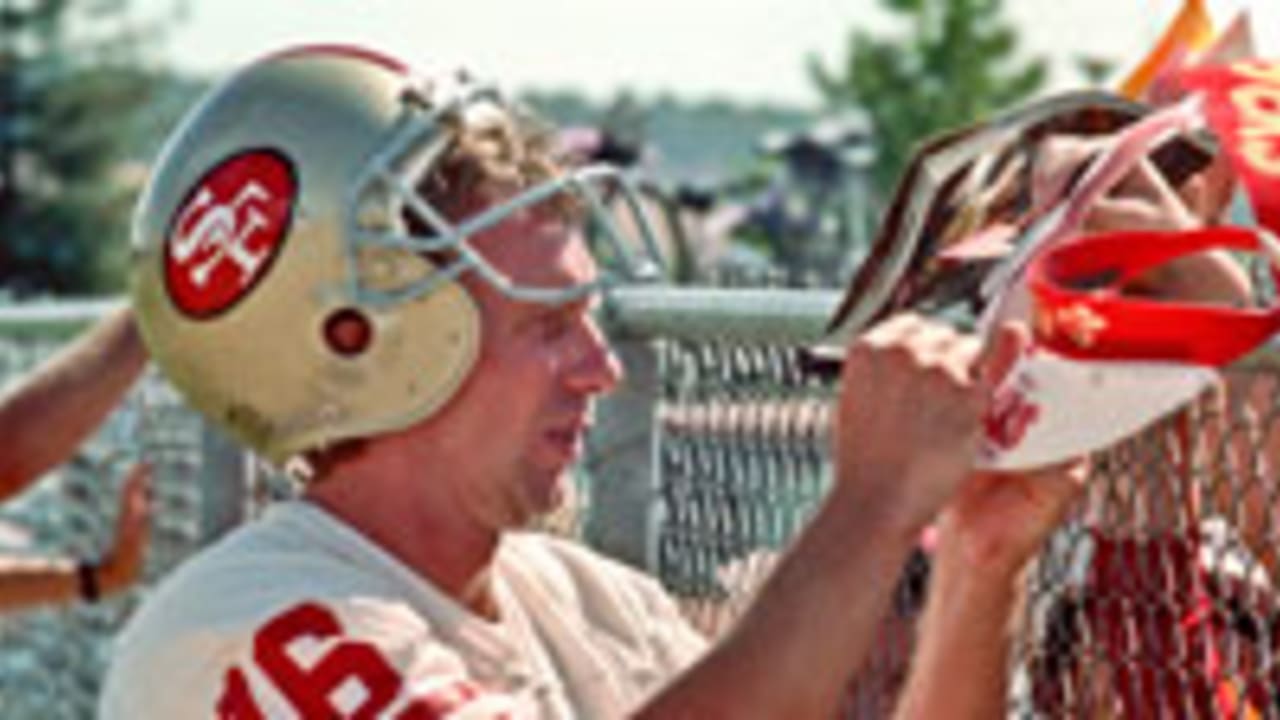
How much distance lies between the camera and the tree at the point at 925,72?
49.2 m

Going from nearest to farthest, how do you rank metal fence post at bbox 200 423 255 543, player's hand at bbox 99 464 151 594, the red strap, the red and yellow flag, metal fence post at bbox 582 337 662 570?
the red strap < the red and yellow flag < metal fence post at bbox 582 337 662 570 < metal fence post at bbox 200 423 255 543 < player's hand at bbox 99 464 151 594

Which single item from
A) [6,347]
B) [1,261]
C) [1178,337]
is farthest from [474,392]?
[1,261]

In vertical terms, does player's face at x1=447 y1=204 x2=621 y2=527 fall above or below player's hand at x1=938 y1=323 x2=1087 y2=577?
above

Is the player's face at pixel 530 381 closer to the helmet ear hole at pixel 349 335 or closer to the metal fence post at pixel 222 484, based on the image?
the helmet ear hole at pixel 349 335

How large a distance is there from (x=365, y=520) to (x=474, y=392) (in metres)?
0.18

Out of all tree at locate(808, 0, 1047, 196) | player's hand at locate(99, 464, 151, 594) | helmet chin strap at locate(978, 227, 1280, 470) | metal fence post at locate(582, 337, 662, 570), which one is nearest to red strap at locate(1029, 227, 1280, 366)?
helmet chin strap at locate(978, 227, 1280, 470)

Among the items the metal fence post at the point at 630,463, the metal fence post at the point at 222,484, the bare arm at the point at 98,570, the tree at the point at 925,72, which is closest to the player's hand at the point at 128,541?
the bare arm at the point at 98,570

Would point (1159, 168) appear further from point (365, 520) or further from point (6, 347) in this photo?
point (6, 347)

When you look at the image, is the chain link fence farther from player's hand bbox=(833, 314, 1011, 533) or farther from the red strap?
player's hand bbox=(833, 314, 1011, 533)

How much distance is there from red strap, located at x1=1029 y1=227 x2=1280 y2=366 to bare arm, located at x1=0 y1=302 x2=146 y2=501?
300 cm

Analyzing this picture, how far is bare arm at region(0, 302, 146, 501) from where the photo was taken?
216 inches

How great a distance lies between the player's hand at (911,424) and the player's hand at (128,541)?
3796mm

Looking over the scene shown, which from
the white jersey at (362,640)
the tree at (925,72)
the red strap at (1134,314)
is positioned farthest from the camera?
the tree at (925,72)

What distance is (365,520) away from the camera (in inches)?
128
